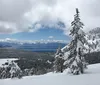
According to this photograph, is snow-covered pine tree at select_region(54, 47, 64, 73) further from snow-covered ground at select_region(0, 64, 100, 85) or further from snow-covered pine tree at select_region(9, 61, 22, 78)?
snow-covered ground at select_region(0, 64, 100, 85)

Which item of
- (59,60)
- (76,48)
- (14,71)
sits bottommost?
(14,71)

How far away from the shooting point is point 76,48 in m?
27.7

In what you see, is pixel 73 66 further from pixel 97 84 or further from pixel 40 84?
pixel 97 84

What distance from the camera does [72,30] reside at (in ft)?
92.5

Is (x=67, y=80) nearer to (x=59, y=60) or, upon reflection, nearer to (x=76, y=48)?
(x=76, y=48)

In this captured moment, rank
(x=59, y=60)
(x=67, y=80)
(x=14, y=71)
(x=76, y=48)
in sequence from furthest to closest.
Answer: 1. (x=59, y=60)
2. (x=14, y=71)
3. (x=76, y=48)
4. (x=67, y=80)

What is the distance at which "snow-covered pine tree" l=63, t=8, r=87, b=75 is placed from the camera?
2722cm

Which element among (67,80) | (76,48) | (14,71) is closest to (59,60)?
(14,71)

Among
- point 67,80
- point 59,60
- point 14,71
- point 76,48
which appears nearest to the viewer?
point 67,80

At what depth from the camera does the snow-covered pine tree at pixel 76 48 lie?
1072 inches

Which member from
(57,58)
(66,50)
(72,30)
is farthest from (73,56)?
(57,58)

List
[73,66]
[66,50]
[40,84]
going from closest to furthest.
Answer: [40,84], [73,66], [66,50]

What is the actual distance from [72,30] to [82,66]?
17.9 feet

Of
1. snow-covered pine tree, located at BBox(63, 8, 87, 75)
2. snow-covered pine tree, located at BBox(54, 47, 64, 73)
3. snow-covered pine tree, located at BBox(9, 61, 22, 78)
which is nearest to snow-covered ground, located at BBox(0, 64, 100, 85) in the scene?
snow-covered pine tree, located at BBox(63, 8, 87, 75)
